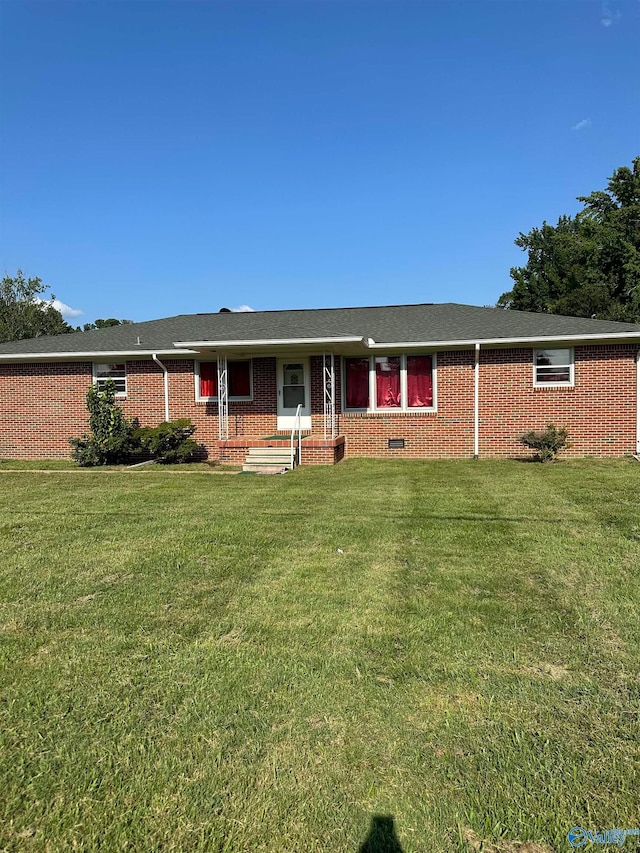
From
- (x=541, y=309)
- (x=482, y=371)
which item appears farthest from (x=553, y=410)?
(x=541, y=309)

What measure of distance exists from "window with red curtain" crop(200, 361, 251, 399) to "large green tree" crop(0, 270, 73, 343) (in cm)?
4097

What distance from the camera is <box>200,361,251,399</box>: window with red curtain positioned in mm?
13750

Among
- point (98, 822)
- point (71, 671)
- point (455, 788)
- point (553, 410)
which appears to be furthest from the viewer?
point (553, 410)

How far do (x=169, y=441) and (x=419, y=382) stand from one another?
20.6ft

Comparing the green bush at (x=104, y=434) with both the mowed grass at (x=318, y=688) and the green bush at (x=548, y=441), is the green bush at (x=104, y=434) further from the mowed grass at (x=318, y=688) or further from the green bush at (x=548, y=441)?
the green bush at (x=548, y=441)

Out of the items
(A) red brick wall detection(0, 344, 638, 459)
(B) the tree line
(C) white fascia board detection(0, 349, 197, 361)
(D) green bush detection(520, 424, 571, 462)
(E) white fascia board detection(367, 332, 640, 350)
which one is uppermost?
(B) the tree line

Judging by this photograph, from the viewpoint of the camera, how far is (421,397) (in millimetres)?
13094

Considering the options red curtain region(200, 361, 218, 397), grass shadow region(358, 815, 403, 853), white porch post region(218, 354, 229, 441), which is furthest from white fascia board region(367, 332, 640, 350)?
grass shadow region(358, 815, 403, 853)

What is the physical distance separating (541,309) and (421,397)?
36.9 m

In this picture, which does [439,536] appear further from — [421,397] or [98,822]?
[421,397]

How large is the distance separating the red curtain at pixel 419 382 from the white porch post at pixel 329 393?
1.89m

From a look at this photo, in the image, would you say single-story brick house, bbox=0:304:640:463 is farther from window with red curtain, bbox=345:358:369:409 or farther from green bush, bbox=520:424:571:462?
green bush, bbox=520:424:571:462

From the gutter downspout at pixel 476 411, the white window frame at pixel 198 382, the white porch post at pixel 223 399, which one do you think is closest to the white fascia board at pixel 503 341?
the gutter downspout at pixel 476 411

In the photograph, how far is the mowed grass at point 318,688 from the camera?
2010 mm
